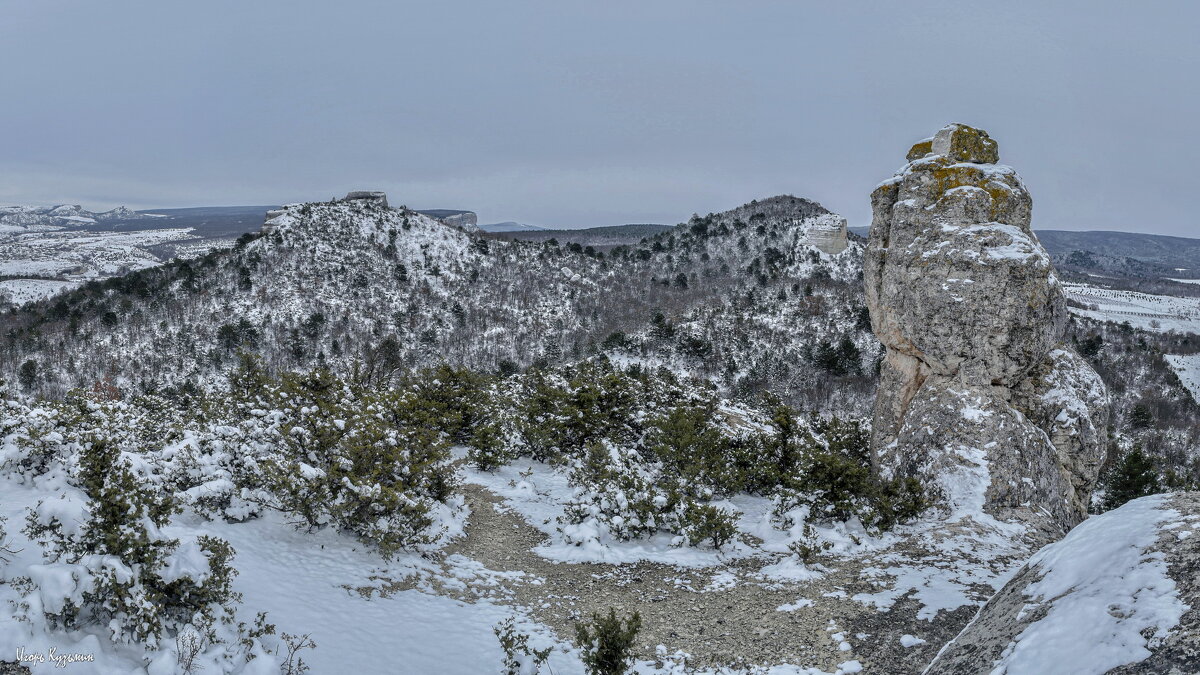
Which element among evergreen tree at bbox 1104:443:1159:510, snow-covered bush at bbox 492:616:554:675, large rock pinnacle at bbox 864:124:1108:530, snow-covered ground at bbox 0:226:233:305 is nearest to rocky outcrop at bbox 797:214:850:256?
evergreen tree at bbox 1104:443:1159:510

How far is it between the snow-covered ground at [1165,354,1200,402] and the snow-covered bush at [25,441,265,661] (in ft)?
263

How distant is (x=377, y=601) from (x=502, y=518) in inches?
146

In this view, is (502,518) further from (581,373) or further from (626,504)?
(581,373)

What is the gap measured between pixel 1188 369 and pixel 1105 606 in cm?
8928

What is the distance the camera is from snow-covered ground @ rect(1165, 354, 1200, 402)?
197 feet

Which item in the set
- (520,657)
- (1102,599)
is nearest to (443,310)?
(520,657)

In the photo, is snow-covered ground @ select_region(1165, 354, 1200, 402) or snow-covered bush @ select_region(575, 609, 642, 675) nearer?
snow-covered bush @ select_region(575, 609, 642, 675)

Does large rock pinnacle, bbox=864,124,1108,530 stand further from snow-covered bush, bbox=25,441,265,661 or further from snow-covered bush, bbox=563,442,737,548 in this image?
snow-covered bush, bbox=25,441,265,661

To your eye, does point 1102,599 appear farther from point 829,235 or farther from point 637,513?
point 829,235

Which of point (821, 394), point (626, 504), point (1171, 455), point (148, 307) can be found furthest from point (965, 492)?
point (148, 307)

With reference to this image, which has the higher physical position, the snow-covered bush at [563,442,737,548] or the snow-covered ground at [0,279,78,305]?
the snow-covered bush at [563,442,737,548]

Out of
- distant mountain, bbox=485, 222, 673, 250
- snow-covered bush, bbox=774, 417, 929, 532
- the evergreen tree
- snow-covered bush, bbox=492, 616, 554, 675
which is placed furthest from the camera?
distant mountain, bbox=485, 222, 673, 250

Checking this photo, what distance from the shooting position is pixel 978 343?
10758 millimetres

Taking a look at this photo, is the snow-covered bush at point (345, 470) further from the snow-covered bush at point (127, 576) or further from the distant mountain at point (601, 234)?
the distant mountain at point (601, 234)
